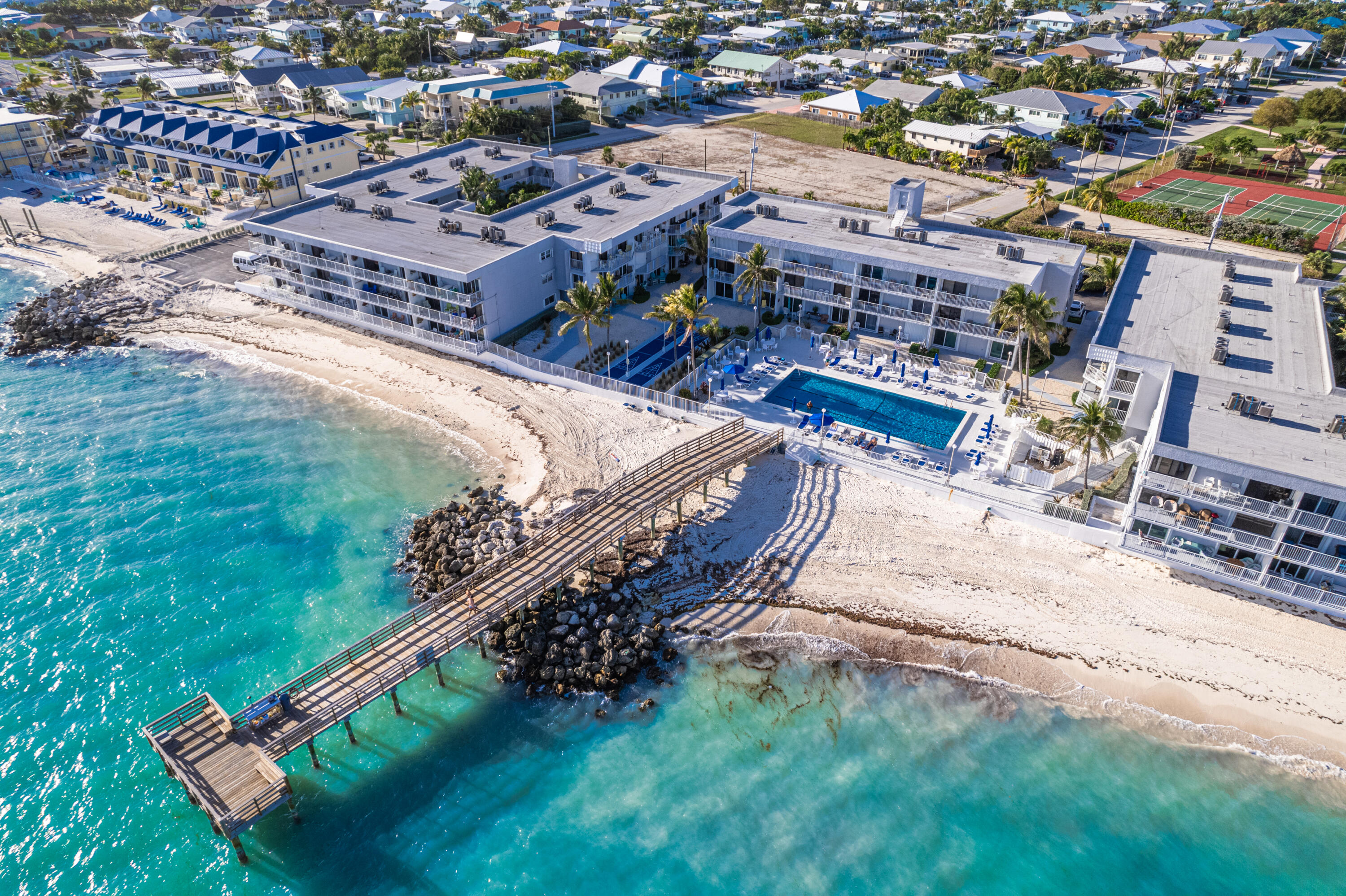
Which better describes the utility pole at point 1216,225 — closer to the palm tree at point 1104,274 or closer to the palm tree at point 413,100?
the palm tree at point 1104,274

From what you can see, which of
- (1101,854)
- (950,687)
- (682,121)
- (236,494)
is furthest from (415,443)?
(682,121)

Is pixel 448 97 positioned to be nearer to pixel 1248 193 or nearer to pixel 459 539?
pixel 459 539

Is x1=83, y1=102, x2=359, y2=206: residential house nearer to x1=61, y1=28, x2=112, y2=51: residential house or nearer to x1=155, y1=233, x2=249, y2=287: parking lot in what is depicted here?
Result: x1=155, y1=233, x2=249, y2=287: parking lot

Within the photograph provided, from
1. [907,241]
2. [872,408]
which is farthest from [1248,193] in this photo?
[872,408]

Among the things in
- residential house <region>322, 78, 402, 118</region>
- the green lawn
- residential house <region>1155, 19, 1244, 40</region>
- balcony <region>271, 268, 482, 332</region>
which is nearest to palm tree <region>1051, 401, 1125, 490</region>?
balcony <region>271, 268, 482, 332</region>

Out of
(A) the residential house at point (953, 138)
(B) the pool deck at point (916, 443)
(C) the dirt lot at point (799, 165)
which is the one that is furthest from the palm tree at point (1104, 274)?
(A) the residential house at point (953, 138)

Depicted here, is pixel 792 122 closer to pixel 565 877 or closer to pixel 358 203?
pixel 358 203
